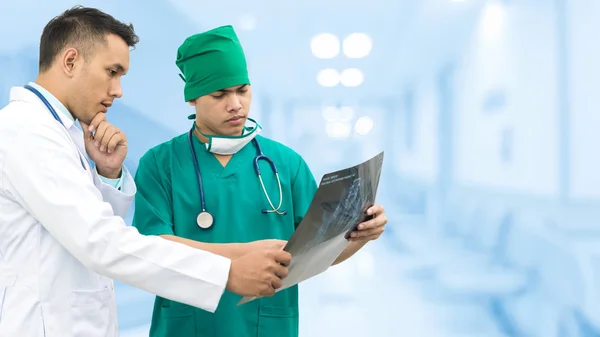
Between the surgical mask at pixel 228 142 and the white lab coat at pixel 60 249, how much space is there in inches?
16.0

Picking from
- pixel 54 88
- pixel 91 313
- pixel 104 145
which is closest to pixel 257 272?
pixel 91 313

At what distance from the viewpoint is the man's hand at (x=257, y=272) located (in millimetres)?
1179

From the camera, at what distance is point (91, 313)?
1190mm

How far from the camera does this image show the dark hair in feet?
4.16

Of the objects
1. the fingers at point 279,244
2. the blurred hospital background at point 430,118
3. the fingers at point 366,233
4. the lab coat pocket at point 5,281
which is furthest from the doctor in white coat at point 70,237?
the blurred hospital background at point 430,118

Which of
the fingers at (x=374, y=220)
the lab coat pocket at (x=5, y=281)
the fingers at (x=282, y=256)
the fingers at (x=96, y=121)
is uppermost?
the fingers at (x=96, y=121)

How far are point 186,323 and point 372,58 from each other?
257cm

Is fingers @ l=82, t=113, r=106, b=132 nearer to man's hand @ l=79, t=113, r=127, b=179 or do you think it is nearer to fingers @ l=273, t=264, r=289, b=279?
man's hand @ l=79, t=113, r=127, b=179

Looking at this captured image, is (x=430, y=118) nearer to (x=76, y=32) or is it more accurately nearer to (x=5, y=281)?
(x=76, y=32)

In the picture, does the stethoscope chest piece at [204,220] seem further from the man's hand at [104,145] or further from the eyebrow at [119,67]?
the eyebrow at [119,67]

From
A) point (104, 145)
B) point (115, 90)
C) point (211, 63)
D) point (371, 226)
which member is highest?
point (211, 63)

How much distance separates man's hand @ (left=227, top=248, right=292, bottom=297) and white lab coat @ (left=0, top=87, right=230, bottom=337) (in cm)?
3

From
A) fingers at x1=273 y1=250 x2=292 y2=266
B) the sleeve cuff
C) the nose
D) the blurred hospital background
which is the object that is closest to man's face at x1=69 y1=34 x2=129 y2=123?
the nose

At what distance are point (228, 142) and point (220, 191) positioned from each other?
12 centimetres
